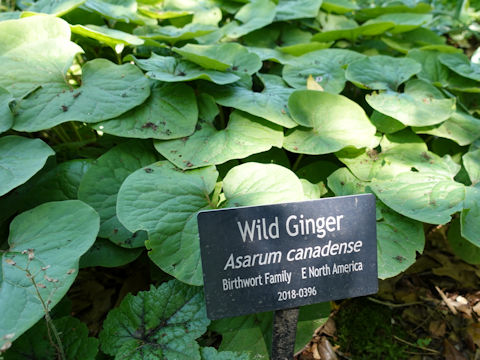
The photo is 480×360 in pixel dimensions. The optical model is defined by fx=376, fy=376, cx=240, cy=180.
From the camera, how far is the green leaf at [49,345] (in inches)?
47.4

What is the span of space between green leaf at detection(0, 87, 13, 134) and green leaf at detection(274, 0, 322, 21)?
Result: 1.77m

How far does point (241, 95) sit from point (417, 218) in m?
0.91

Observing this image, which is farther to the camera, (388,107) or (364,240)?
(388,107)

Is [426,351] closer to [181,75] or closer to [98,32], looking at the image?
[181,75]

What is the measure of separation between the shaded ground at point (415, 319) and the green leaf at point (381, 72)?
0.81 meters

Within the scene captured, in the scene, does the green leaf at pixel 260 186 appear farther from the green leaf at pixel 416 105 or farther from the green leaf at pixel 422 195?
the green leaf at pixel 416 105

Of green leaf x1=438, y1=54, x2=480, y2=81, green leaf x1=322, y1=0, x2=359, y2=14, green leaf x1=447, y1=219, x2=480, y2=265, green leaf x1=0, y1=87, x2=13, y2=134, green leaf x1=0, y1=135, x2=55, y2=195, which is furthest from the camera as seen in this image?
green leaf x1=322, y1=0, x2=359, y2=14

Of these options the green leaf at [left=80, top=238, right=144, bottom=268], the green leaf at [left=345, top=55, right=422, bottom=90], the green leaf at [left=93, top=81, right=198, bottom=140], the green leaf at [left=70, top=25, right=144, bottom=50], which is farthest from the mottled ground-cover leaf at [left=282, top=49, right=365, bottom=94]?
the green leaf at [left=80, top=238, right=144, bottom=268]

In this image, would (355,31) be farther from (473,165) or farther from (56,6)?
(56,6)

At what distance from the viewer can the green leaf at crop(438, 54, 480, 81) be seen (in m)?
2.01

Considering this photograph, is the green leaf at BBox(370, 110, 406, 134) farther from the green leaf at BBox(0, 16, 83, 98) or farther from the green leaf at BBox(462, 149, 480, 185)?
the green leaf at BBox(0, 16, 83, 98)

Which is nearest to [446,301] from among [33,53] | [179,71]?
[179,71]

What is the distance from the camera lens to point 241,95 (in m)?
1.74

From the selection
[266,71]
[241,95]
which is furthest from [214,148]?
[266,71]
